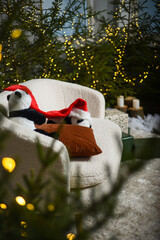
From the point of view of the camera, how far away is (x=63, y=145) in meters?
1.10

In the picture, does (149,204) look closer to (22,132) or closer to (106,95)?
(22,132)

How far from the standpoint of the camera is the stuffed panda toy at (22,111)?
1.35m

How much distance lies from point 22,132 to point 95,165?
0.42m

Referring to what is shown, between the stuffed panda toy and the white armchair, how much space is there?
0.06 m

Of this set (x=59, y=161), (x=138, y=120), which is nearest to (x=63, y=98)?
(x=59, y=161)

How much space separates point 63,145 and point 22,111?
0.42m

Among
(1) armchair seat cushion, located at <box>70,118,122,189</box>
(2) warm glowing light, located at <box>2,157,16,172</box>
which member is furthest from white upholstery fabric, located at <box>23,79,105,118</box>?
(2) warm glowing light, located at <box>2,157,16,172</box>

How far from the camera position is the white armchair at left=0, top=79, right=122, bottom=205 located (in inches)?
43.1

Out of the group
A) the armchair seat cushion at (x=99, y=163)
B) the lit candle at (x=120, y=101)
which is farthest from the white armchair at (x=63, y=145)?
the lit candle at (x=120, y=101)

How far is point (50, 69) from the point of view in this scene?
9.60 feet

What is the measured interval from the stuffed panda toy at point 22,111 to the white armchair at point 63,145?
6 centimetres

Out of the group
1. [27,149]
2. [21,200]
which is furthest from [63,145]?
[21,200]

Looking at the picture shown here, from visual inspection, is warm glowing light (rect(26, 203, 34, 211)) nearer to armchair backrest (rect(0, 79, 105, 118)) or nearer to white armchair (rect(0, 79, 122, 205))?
white armchair (rect(0, 79, 122, 205))

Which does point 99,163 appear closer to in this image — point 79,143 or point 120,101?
point 79,143
